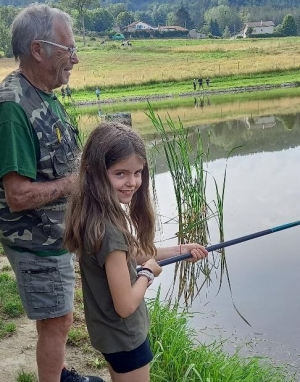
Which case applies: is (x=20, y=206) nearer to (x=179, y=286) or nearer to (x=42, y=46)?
(x=42, y=46)

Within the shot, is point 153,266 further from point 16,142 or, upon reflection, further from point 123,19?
point 123,19

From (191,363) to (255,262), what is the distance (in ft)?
7.56

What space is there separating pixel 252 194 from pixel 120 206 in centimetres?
585

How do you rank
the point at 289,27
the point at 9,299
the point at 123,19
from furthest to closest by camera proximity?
1. the point at 123,19
2. the point at 289,27
3. the point at 9,299

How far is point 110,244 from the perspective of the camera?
69.2 inches

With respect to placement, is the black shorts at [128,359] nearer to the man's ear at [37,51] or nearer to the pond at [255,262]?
the man's ear at [37,51]

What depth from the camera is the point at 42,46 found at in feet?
6.99

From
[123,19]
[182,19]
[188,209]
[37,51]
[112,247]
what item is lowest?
[182,19]

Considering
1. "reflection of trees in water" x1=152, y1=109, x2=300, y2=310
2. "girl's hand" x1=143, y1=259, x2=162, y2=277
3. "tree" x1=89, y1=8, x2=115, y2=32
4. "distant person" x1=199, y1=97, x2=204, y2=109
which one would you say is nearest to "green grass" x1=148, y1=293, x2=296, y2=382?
"girl's hand" x1=143, y1=259, x2=162, y2=277

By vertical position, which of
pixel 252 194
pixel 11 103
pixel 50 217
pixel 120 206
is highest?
pixel 11 103

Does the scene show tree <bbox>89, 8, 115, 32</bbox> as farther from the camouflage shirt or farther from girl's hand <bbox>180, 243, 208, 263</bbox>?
girl's hand <bbox>180, 243, 208, 263</bbox>

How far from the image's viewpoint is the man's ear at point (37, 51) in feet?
6.97

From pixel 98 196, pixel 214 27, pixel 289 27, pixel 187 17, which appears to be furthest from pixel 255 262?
pixel 214 27

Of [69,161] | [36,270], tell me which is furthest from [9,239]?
[69,161]
